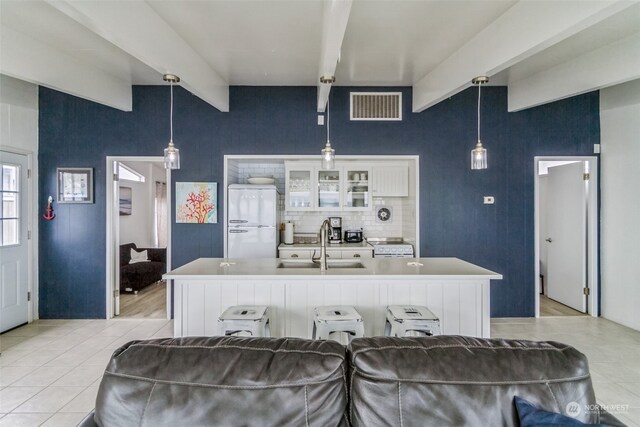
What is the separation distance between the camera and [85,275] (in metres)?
4.07

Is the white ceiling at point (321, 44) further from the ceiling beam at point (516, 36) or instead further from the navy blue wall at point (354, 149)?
the navy blue wall at point (354, 149)

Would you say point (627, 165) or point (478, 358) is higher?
point (627, 165)

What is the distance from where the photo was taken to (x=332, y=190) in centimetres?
450

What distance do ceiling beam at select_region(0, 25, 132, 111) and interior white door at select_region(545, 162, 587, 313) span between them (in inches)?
237

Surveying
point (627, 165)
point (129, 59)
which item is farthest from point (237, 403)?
point (627, 165)

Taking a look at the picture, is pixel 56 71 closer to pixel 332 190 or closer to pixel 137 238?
pixel 332 190

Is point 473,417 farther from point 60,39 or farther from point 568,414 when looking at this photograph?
point 60,39

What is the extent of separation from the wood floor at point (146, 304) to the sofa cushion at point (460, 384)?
382 cm

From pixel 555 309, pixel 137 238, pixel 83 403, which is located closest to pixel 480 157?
pixel 555 309

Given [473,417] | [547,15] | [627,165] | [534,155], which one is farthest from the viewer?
[534,155]

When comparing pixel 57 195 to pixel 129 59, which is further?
pixel 57 195

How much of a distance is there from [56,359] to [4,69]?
2626 millimetres

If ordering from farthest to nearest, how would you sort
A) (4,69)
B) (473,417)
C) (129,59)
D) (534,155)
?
(534,155) < (129,59) < (4,69) < (473,417)

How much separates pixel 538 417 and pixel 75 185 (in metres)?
4.97
